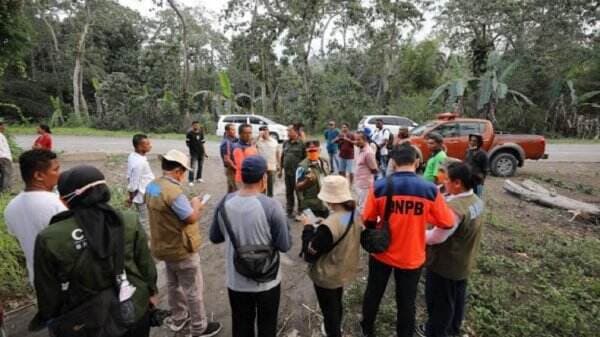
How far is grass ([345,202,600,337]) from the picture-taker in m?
3.49

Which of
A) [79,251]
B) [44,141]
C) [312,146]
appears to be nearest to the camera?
[79,251]

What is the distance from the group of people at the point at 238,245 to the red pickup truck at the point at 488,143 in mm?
7440

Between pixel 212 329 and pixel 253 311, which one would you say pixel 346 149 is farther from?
pixel 253 311

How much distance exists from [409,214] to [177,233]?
1.86 meters

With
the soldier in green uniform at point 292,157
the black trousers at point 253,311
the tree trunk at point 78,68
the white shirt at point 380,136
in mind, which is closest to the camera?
the black trousers at point 253,311

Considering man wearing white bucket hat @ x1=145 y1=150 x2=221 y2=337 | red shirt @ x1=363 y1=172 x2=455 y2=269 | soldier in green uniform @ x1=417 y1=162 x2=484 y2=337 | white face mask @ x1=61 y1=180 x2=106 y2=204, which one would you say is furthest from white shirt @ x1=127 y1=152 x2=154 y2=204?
soldier in green uniform @ x1=417 y1=162 x2=484 y2=337

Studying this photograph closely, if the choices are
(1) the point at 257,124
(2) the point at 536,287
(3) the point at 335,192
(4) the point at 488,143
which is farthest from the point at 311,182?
(1) the point at 257,124

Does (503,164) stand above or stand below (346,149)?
below

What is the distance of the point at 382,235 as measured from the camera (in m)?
2.82

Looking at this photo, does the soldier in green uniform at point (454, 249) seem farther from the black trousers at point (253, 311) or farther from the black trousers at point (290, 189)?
the black trousers at point (290, 189)

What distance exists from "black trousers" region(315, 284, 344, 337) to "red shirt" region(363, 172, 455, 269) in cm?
50

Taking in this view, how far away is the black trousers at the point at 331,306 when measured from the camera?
2.87m

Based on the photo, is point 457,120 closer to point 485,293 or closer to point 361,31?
point 485,293

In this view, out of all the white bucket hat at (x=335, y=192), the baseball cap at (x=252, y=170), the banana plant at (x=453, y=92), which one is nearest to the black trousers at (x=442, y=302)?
the white bucket hat at (x=335, y=192)
